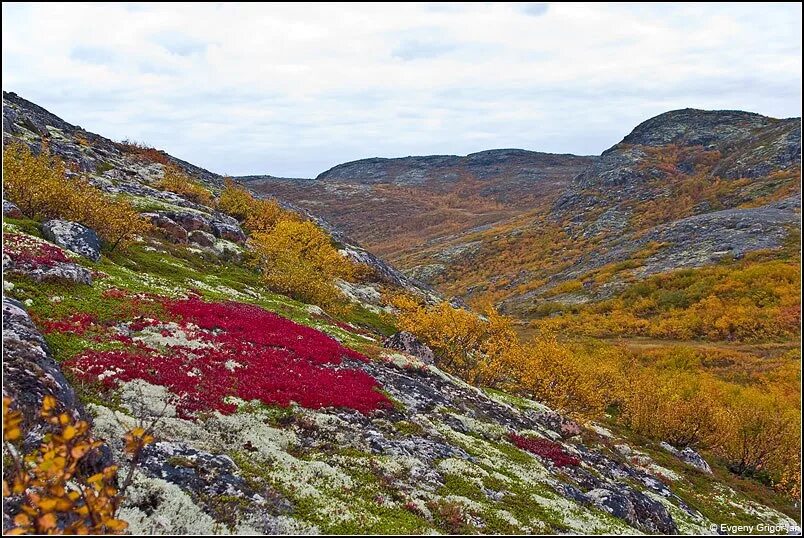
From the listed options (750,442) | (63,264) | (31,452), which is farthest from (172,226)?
(750,442)

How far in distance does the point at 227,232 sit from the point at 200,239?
347 inches

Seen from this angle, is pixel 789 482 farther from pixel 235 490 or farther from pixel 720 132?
pixel 720 132

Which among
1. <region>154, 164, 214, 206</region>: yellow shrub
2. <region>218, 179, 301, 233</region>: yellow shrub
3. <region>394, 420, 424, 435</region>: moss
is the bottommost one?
<region>394, 420, 424, 435</region>: moss

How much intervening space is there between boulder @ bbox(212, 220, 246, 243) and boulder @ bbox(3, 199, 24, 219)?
30.5 m

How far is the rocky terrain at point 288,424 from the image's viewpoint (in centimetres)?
1516

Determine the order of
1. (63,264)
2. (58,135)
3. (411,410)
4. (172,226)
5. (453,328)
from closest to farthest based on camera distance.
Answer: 1. (411,410)
2. (63,264)
3. (453,328)
4. (172,226)
5. (58,135)

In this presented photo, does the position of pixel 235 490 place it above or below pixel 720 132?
below

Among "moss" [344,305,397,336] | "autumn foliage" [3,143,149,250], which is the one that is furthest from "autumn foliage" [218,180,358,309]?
"autumn foliage" [3,143,149,250]

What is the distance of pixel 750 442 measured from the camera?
3819 cm

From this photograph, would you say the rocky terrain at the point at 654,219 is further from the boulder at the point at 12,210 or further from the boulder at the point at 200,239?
the boulder at the point at 12,210

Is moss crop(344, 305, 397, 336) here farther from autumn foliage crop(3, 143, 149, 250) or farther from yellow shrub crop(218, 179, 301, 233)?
yellow shrub crop(218, 179, 301, 233)

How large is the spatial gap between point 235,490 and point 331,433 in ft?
23.1

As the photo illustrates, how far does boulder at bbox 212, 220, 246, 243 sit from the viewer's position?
234ft

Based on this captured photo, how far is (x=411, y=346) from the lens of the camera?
4191cm
